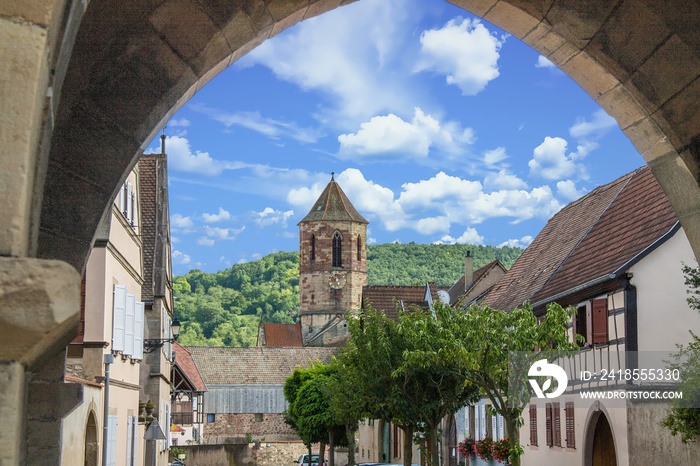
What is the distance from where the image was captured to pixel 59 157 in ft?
12.2

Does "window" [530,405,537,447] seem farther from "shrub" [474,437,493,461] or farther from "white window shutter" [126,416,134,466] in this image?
"white window shutter" [126,416,134,466]

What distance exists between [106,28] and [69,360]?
1213cm

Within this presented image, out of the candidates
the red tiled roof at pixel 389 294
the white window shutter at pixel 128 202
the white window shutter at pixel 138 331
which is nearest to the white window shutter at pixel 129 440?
the white window shutter at pixel 138 331

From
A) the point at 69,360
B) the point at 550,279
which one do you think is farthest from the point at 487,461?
the point at 69,360

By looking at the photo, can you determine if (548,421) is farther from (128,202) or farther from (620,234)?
(128,202)

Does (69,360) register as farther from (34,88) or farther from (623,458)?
(34,88)

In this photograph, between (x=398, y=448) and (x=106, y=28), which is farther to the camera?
(x=398, y=448)

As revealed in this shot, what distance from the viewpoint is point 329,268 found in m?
71.8

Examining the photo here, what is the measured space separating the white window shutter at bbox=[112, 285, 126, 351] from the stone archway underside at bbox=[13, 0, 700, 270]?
1298 cm

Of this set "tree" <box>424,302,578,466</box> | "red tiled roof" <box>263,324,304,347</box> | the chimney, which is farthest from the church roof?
"tree" <box>424,302,578,466</box>

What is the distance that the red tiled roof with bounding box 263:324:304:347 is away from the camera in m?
76.1

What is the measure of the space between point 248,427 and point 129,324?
1742 inches

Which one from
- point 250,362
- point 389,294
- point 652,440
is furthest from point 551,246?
point 250,362

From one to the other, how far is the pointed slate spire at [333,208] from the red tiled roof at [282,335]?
10.5 metres
